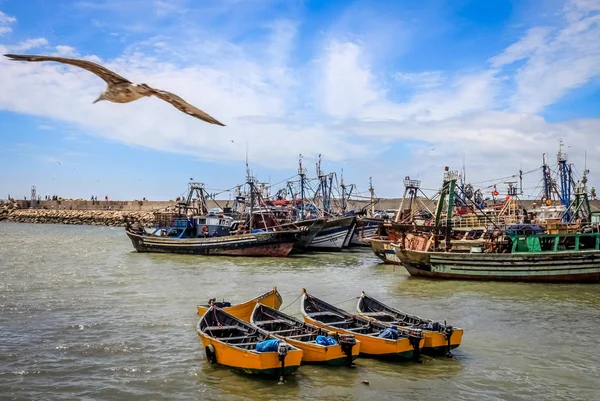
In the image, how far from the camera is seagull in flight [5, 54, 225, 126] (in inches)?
166

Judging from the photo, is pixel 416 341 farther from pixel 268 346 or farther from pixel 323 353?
pixel 268 346

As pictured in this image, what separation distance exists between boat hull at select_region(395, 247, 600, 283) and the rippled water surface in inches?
28.2

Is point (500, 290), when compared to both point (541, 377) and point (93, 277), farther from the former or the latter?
point (93, 277)

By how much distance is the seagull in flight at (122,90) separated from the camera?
4224mm

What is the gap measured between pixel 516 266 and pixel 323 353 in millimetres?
16686

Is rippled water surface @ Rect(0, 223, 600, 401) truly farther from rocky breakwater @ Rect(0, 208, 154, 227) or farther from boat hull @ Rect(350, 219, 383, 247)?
rocky breakwater @ Rect(0, 208, 154, 227)

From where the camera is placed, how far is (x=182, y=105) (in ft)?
15.2

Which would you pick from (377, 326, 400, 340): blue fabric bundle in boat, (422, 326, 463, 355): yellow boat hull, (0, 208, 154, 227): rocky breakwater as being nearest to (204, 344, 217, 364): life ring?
(377, 326, 400, 340): blue fabric bundle in boat

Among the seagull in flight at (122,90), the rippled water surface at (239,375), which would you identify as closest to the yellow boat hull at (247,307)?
the rippled water surface at (239,375)

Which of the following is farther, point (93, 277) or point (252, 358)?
point (93, 277)

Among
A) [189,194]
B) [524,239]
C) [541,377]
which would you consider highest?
[189,194]

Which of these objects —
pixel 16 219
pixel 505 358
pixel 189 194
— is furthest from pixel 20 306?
pixel 16 219

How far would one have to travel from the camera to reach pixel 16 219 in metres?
102

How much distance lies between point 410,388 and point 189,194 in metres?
35.8
